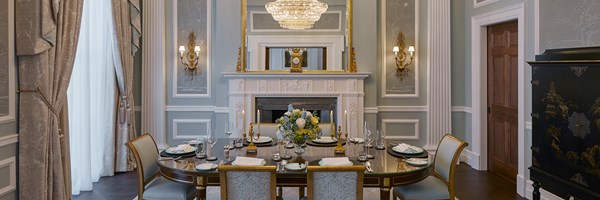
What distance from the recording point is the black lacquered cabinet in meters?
2.80

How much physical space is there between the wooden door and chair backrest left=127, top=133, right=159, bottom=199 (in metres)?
4.02

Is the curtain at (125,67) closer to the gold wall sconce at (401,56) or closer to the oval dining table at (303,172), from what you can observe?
the oval dining table at (303,172)

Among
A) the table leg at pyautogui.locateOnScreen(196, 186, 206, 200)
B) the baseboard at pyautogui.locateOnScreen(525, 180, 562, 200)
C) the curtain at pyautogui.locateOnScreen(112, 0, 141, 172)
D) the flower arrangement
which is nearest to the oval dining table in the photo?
the table leg at pyautogui.locateOnScreen(196, 186, 206, 200)

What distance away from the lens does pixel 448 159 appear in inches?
132

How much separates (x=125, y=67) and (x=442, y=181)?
4.06m

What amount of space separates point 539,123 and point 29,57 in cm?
407

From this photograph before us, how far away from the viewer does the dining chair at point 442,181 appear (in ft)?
10.4

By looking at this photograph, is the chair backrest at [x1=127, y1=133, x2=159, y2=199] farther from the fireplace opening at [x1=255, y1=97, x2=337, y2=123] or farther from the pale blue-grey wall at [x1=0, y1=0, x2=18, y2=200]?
the fireplace opening at [x1=255, y1=97, x2=337, y2=123]

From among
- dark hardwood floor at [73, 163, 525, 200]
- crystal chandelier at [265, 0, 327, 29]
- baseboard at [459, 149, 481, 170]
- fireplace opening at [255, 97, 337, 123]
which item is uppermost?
crystal chandelier at [265, 0, 327, 29]

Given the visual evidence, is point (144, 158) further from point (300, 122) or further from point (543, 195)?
point (543, 195)

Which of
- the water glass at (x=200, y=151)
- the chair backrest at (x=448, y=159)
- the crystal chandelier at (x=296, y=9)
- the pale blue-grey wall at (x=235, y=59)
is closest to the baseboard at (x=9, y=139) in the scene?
the water glass at (x=200, y=151)

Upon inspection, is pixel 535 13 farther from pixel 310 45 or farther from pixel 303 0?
pixel 310 45

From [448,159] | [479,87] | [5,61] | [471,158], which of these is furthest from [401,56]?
[5,61]

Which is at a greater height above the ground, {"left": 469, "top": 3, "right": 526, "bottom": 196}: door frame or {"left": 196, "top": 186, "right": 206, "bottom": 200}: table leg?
{"left": 469, "top": 3, "right": 526, "bottom": 196}: door frame
